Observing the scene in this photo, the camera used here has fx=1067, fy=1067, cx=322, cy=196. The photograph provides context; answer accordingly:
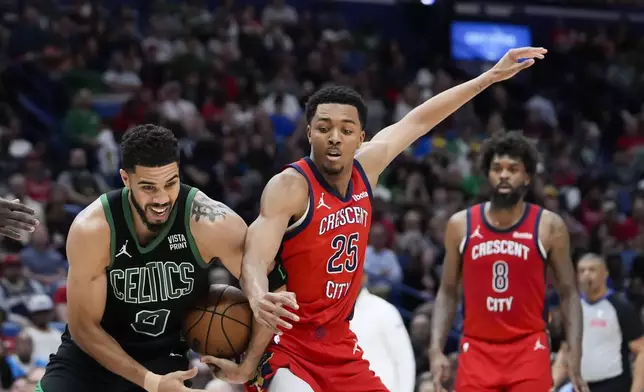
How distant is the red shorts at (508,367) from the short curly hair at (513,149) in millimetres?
1107

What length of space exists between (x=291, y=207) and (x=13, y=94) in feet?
28.2

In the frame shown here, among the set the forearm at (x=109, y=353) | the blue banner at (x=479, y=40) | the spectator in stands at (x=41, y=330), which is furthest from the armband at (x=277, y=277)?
the blue banner at (x=479, y=40)

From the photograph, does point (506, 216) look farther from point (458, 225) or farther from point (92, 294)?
point (92, 294)

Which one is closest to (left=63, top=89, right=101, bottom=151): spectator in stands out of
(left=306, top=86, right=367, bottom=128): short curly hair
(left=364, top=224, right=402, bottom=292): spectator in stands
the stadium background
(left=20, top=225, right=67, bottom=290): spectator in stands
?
the stadium background

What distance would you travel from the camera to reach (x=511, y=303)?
6625 millimetres

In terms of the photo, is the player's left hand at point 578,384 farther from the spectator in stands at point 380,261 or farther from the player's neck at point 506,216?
the spectator in stands at point 380,261

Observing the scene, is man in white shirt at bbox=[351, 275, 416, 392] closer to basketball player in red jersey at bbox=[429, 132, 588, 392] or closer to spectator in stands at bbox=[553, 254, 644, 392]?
basketball player in red jersey at bbox=[429, 132, 588, 392]

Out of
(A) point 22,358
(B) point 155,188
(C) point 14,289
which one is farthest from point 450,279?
(C) point 14,289

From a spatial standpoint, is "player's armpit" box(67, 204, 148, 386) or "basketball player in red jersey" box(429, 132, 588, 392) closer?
"player's armpit" box(67, 204, 148, 386)

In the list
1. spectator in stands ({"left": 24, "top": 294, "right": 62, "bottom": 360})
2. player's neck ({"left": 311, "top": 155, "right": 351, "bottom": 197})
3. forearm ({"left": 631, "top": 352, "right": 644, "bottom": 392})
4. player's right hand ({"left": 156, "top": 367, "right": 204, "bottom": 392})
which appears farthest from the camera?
spectator in stands ({"left": 24, "top": 294, "right": 62, "bottom": 360})

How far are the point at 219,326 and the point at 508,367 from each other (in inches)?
88.8

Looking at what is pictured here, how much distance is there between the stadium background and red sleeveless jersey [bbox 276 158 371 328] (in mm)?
4214

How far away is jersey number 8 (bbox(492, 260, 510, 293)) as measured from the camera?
21.9 ft

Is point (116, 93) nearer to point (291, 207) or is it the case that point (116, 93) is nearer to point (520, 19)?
point (520, 19)
